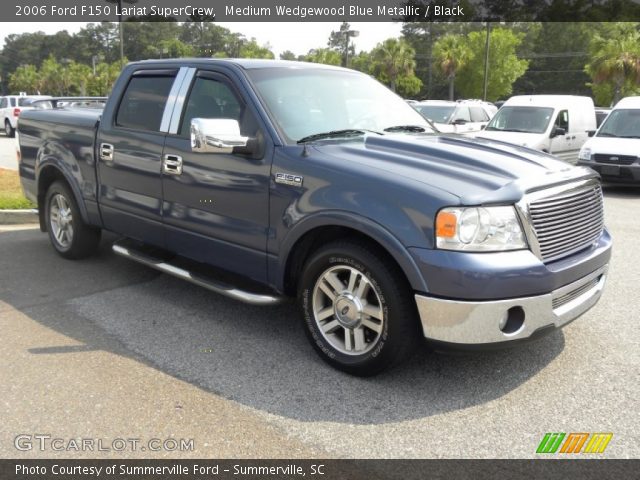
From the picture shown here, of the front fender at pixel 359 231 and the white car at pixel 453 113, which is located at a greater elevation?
the white car at pixel 453 113

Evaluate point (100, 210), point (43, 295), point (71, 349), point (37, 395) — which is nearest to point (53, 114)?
point (100, 210)

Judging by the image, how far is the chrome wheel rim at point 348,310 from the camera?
3.64 meters

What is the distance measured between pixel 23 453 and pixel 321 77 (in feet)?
10.6

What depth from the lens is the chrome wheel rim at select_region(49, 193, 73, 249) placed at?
618cm

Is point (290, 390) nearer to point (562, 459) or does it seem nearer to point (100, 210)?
point (562, 459)

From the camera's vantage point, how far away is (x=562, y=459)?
116 inches

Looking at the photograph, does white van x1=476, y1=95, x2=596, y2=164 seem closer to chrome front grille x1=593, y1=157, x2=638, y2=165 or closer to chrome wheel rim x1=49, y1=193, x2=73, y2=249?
chrome front grille x1=593, y1=157, x2=638, y2=165

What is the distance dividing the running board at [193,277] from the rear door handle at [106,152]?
0.75m

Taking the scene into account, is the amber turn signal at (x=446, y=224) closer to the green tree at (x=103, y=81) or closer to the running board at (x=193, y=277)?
the running board at (x=193, y=277)

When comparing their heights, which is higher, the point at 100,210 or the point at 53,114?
the point at 53,114

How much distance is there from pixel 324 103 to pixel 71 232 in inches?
123

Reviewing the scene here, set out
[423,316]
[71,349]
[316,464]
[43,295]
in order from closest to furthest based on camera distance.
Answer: [316,464]
[423,316]
[71,349]
[43,295]

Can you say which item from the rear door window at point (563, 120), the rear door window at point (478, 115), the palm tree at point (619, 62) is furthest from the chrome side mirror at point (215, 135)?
the palm tree at point (619, 62)

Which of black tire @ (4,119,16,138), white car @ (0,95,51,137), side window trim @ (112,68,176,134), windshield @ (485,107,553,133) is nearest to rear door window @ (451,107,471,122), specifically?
windshield @ (485,107,553,133)
